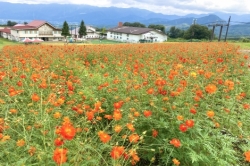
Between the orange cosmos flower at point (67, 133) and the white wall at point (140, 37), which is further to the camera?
the white wall at point (140, 37)

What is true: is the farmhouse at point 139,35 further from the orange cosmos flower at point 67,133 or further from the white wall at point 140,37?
the orange cosmos flower at point 67,133

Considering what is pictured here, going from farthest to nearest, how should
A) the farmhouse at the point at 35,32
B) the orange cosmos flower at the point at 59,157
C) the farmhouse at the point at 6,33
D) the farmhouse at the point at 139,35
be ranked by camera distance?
1. the farmhouse at the point at 139,35
2. the farmhouse at the point at 6,33
3. the farmhouse at the point at 35,32
4. the orange cosmos flower at the point at 59,157

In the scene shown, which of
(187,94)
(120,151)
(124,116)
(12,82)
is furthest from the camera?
(12,82)

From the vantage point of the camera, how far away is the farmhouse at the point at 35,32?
5112 cm

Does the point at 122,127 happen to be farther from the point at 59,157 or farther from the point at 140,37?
the point at 140,37

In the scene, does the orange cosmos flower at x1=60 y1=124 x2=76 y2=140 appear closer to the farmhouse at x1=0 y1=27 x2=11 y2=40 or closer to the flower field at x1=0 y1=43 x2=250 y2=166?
the flower field at x1=0 y1=43 x2=250 y2=166

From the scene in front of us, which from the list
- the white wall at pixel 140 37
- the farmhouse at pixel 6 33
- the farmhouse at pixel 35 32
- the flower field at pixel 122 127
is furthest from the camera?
the white wall at pixel 140 37

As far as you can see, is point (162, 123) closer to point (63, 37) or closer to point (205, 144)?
point (205, 144)

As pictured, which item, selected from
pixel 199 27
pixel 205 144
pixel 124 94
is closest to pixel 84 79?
pixel 124 94

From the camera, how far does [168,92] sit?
269 centimetres

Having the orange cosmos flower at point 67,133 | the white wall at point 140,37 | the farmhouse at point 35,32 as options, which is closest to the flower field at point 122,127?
the orange cosmos flower at point 67,133

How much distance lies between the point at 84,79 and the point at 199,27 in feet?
191

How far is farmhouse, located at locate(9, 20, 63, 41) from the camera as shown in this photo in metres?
51.1

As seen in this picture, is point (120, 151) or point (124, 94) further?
point (124, 94)
